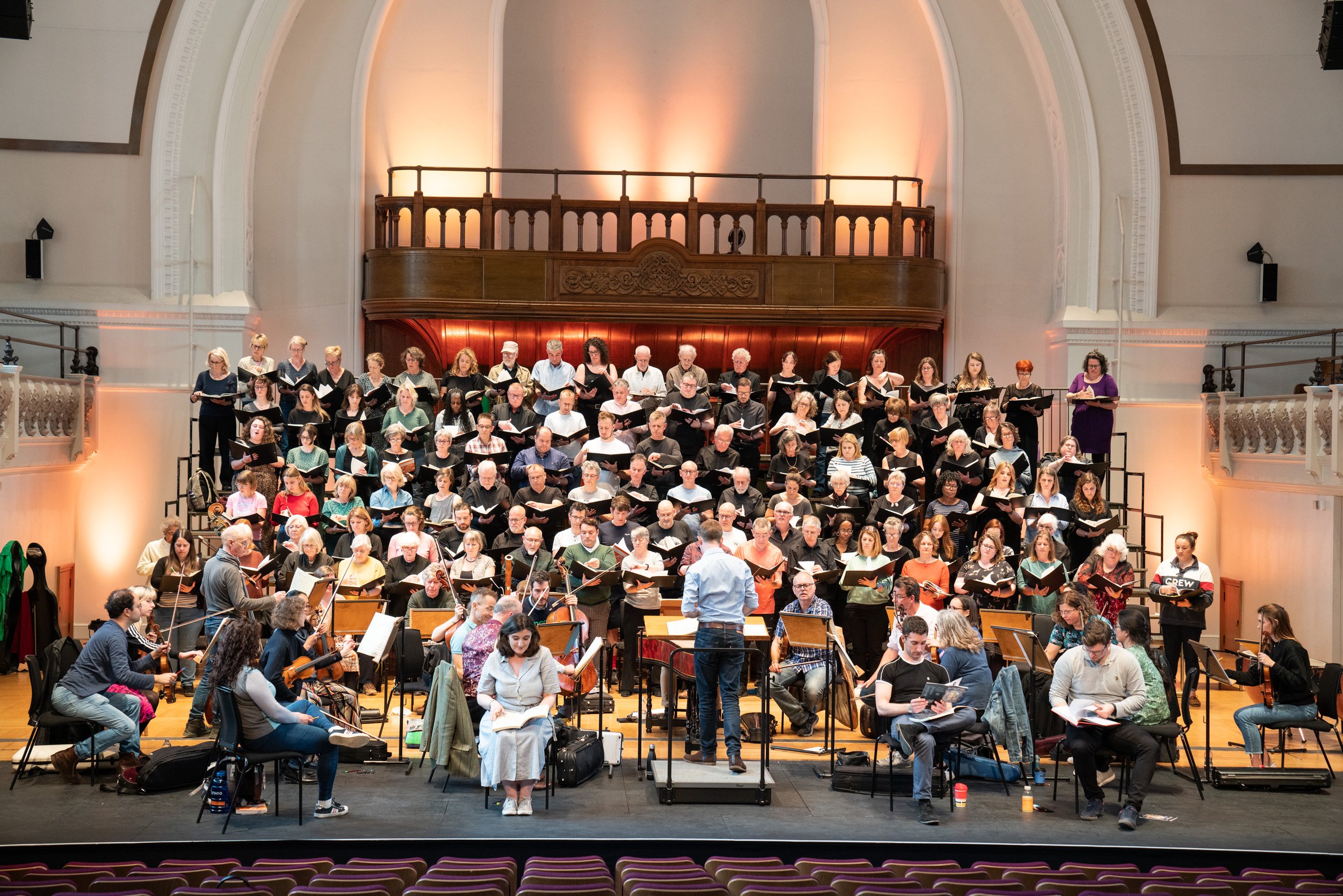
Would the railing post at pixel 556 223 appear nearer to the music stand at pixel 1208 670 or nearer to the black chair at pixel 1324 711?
the music stand at pixel 1208 670

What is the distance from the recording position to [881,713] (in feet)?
22.0

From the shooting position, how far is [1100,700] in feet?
22.1

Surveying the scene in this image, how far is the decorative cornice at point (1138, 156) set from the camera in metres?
12.9

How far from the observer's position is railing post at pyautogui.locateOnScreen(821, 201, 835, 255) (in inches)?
512

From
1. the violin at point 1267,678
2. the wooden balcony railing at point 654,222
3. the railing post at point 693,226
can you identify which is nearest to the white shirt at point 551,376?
the wooden balcony railing at point 654,222

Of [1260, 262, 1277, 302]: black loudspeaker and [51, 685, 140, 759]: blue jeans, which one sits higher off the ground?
[1260, 262, 1277, 302]: black loudspeaker

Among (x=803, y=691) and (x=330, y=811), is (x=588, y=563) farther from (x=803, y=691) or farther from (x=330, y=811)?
(x=330, y=811)

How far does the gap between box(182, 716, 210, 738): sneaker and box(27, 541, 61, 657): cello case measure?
2942 mm

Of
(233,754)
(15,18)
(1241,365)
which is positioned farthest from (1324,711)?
(15,18)

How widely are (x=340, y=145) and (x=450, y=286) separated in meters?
1.94

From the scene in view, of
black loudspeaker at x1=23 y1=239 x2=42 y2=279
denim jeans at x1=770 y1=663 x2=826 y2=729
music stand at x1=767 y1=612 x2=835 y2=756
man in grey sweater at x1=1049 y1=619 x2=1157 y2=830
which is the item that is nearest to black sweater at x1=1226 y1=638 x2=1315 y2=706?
man in grey sweater at x1=1049 y1=619 x2=1157 y2=830

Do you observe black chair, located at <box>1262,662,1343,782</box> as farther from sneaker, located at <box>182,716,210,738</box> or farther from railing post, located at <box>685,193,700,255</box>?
railing post, located at <box>685,193,700,255</box>

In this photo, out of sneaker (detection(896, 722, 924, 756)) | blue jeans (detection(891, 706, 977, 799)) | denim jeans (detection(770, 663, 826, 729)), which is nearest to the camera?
blue jeans (detection(891, 706, 977, 799))

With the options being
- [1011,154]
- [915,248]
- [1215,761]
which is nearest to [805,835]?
[1215,761]
